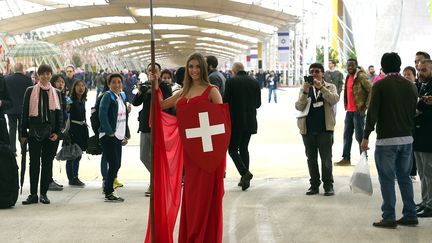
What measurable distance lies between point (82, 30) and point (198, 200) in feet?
201

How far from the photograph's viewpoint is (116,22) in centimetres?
6394

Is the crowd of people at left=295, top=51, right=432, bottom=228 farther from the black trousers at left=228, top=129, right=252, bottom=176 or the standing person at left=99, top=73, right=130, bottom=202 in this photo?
the standing person at left=99, top=73, right=130, bottom=202

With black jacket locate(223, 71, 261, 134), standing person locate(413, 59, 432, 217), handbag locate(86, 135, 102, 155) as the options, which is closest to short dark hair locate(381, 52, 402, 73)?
standing person locate(413, 59, 432, 217)

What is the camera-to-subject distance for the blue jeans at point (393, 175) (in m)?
7.20

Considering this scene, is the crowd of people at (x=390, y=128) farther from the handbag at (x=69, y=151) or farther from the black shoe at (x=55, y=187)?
the black shoe at (x=55, y=187)

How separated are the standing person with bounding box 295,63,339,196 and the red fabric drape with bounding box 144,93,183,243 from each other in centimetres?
332

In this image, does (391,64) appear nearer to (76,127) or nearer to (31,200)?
(31,200)

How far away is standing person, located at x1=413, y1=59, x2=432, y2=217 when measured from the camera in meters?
7.63

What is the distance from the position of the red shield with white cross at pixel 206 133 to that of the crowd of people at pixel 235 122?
0.09ft

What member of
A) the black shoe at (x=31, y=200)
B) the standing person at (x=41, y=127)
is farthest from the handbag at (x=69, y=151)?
the black shoe at (x=31, y=200)

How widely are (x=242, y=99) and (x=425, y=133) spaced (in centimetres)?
295

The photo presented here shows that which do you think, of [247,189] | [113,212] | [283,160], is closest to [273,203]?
[247,189]

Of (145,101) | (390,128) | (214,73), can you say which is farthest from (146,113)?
(390,128)

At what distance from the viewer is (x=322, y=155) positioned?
9.37m
